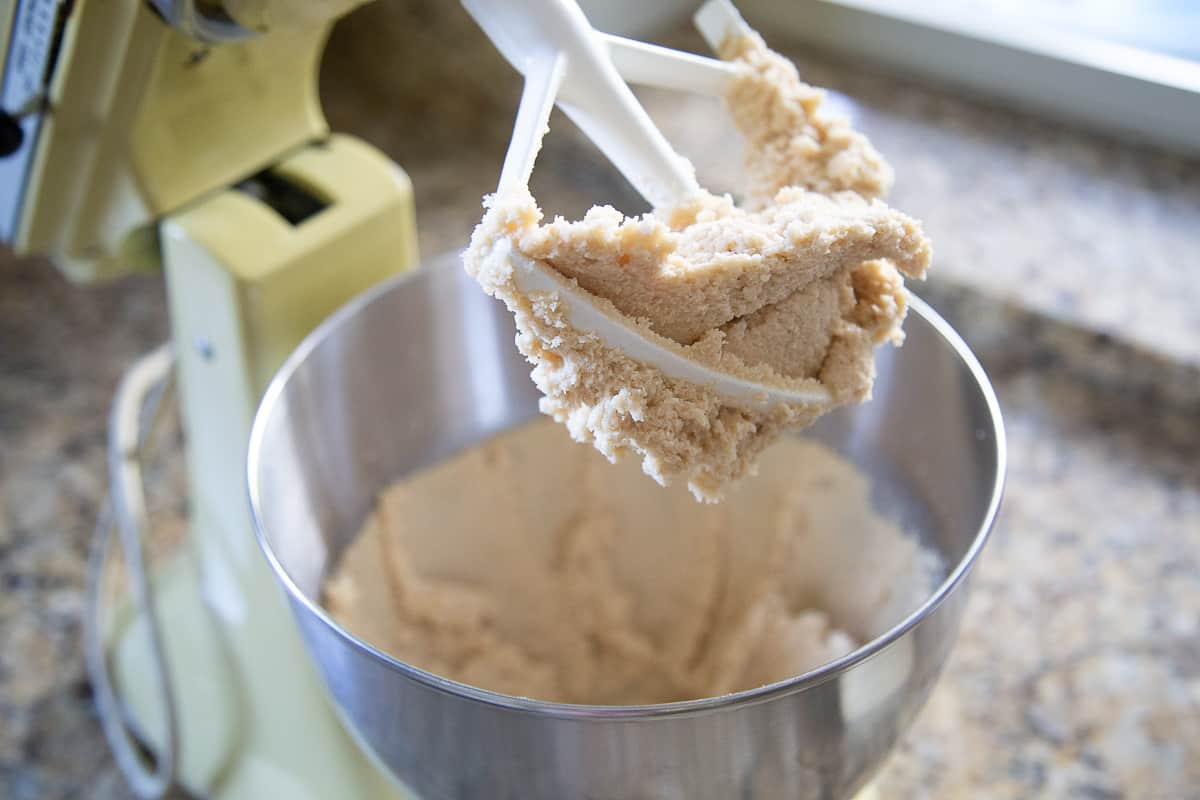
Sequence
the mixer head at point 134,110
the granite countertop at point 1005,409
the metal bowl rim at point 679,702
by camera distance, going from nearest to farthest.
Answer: the metal bowl rim at point 679,702 < the mixer head at point 134,110 < the granite countertop at point 1005,409

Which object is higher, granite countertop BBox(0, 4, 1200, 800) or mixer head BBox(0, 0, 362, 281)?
mixer head BBox(0, 0, 362, 281)

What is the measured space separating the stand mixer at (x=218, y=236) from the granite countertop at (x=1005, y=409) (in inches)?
5.7

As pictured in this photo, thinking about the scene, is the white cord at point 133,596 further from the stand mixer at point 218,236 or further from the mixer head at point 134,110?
the mixer head at point 134,110

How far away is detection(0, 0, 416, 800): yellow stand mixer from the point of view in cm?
55

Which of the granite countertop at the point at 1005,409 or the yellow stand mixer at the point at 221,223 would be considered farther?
the granite countertop at the point at 1005,409

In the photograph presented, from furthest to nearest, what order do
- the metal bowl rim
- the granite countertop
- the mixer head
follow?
the granite countertop
the mixer head
the metal bowl rim

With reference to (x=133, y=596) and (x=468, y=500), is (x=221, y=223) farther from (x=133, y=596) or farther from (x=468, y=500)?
(x=133, y=596)

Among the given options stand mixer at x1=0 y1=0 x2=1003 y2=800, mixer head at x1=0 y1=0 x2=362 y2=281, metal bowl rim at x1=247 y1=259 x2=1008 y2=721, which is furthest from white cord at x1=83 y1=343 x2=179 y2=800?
metal bowl rim at x1=247 y1=259 x2=1008 y2=721

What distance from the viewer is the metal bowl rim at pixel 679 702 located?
38cm

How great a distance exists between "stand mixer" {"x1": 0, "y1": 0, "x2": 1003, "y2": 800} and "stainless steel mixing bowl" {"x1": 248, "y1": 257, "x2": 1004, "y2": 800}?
43mm

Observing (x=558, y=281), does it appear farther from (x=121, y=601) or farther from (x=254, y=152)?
(x=121, y=601)

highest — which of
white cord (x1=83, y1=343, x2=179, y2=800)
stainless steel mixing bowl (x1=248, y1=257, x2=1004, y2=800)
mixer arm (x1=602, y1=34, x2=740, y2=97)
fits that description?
mixer arm (x1=602, y1=34, x2=740, y2=97)

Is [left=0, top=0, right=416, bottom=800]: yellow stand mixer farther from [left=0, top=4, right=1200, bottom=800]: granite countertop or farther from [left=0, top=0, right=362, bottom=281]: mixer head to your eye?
[left=0, top=4, right=1200, bottom=800]: granite countertop

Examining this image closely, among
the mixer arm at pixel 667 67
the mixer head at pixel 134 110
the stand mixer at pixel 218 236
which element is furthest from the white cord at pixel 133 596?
the mixer arm at pixel 667 67
